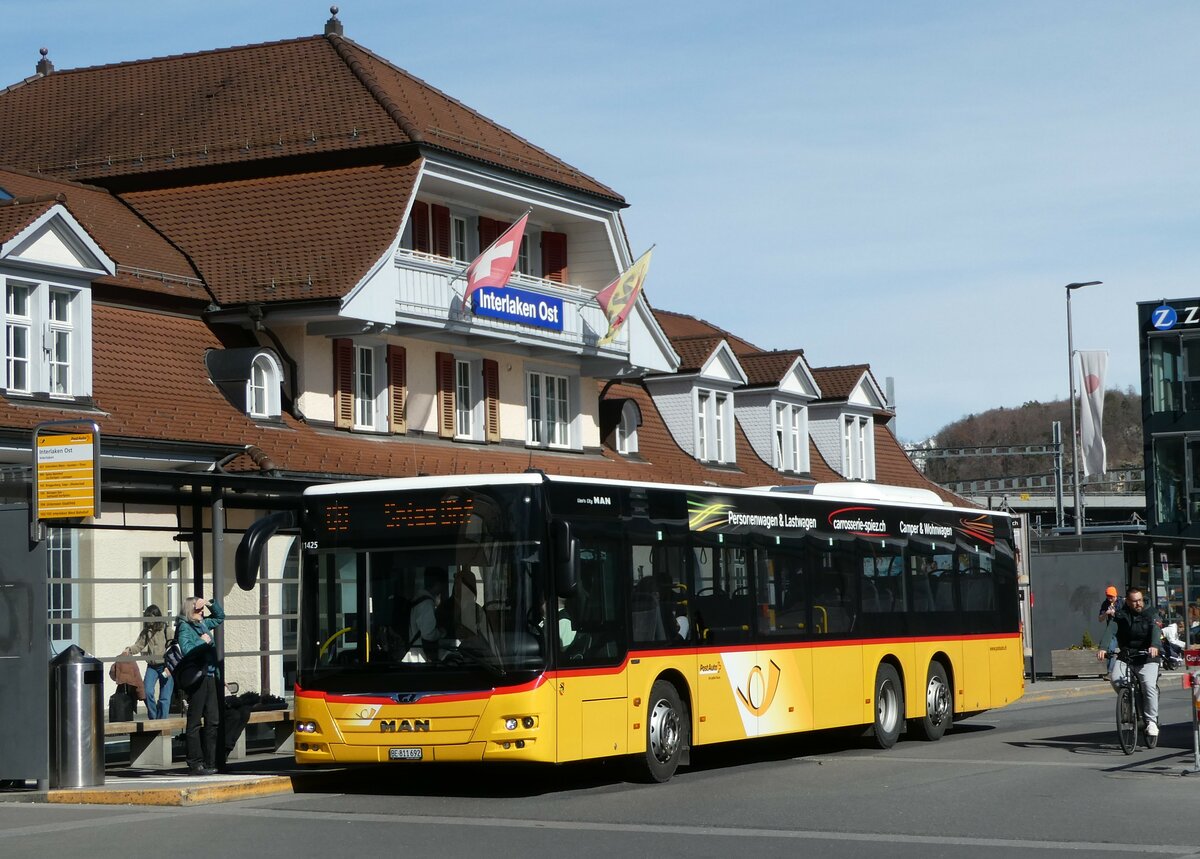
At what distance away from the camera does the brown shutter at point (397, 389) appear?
3412cm

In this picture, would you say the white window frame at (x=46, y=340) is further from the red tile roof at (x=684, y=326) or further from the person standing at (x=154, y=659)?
the red tile roof at (x=684, y=326)

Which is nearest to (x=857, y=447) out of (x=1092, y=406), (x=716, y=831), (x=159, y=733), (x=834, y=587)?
(x=1092, y=406)

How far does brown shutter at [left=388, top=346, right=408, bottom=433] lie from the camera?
34.1 meters

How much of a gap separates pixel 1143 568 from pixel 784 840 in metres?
33.3

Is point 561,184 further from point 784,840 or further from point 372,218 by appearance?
point 784,840

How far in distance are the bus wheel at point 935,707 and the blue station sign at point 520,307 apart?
516 inches

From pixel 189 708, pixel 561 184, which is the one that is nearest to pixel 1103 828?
pixel 189 708

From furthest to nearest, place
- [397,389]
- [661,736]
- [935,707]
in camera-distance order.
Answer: [397,389], [935,707], [661,736]

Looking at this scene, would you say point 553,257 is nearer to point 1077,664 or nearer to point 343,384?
point 343,384

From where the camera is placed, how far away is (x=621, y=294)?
37406 millimetres

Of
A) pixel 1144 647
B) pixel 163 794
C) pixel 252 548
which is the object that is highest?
pixel 252 548

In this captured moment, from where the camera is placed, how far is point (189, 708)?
1850 centimetres

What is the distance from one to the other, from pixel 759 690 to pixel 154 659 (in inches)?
299

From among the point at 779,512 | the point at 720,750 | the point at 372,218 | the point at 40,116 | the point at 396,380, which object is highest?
the point at 40,116
